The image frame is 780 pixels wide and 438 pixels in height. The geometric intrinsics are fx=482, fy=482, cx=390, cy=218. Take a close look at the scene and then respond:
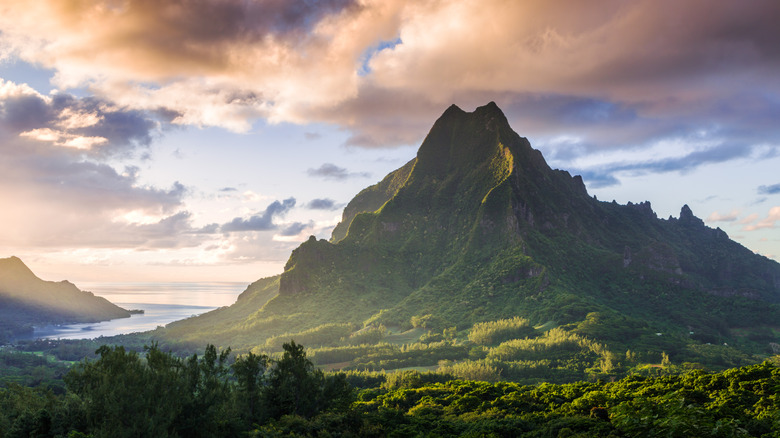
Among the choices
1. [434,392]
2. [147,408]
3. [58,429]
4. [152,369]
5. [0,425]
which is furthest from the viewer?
[434,392]

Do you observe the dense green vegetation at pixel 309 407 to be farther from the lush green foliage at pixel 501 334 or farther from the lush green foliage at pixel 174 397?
the lush green foliage at pixel 501 334

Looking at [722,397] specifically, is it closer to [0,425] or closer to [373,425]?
[373,425]

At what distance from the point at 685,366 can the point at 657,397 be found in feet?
330

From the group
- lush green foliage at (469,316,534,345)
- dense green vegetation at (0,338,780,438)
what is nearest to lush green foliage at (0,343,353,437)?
dense green vegetation at (0,338,780,438)

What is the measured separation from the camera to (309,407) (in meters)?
62.6

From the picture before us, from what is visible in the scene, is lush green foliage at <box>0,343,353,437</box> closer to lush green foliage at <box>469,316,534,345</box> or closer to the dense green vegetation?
the dense green vegetation

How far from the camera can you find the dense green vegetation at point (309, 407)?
4347 centimetres

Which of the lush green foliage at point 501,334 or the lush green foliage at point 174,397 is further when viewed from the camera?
the lush green foliage at point 501,334

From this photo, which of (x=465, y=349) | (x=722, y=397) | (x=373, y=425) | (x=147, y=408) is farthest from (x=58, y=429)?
(x=465, y=349)

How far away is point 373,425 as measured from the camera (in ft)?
176

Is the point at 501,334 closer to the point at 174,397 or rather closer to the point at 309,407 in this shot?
the point at 309,407

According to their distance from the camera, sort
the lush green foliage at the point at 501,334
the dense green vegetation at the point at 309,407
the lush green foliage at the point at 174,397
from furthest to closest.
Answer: the lush green foliage at the point at 501,334
the dense green vegetation at the point at 309,407
the lush green foliage at the point at 174,397

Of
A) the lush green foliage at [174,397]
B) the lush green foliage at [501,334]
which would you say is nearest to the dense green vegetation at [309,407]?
the lush green foliage at [174,397]

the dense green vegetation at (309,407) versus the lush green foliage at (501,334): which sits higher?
the dense green vegetation at (309,407)
